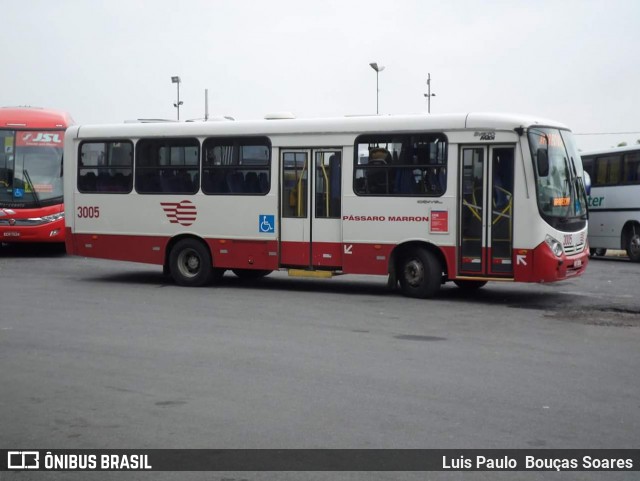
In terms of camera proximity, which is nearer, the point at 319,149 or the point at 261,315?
the point at 261,315

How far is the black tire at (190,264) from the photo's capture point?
17.2m

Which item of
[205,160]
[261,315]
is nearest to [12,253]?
[205,160]

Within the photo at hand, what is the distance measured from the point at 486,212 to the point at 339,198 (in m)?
2.64

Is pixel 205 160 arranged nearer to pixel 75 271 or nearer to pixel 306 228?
pixel 306 228

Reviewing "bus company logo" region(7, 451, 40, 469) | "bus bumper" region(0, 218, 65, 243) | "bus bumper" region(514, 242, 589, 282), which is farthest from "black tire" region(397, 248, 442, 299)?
"bus bumper" region(0, 218, 65, 243)

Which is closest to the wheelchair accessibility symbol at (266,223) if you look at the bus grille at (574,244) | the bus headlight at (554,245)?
the bus headlight at (554,245)

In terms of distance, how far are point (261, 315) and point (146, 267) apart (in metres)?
9.19

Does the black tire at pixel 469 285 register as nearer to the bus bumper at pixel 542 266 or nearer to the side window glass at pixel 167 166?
the bus bumper at pixel 542 266

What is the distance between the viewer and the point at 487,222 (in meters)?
14.9

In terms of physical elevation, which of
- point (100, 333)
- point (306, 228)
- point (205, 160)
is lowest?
point (100, 333)

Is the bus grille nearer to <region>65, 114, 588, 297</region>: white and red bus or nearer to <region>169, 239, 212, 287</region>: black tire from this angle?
<region>65, 114, 588, 297</region>: white and red bus

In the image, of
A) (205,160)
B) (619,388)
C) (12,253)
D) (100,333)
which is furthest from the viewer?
(12,253)

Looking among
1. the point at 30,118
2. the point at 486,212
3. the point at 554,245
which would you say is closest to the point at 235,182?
the point at 486,212

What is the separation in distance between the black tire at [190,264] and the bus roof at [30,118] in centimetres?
874
